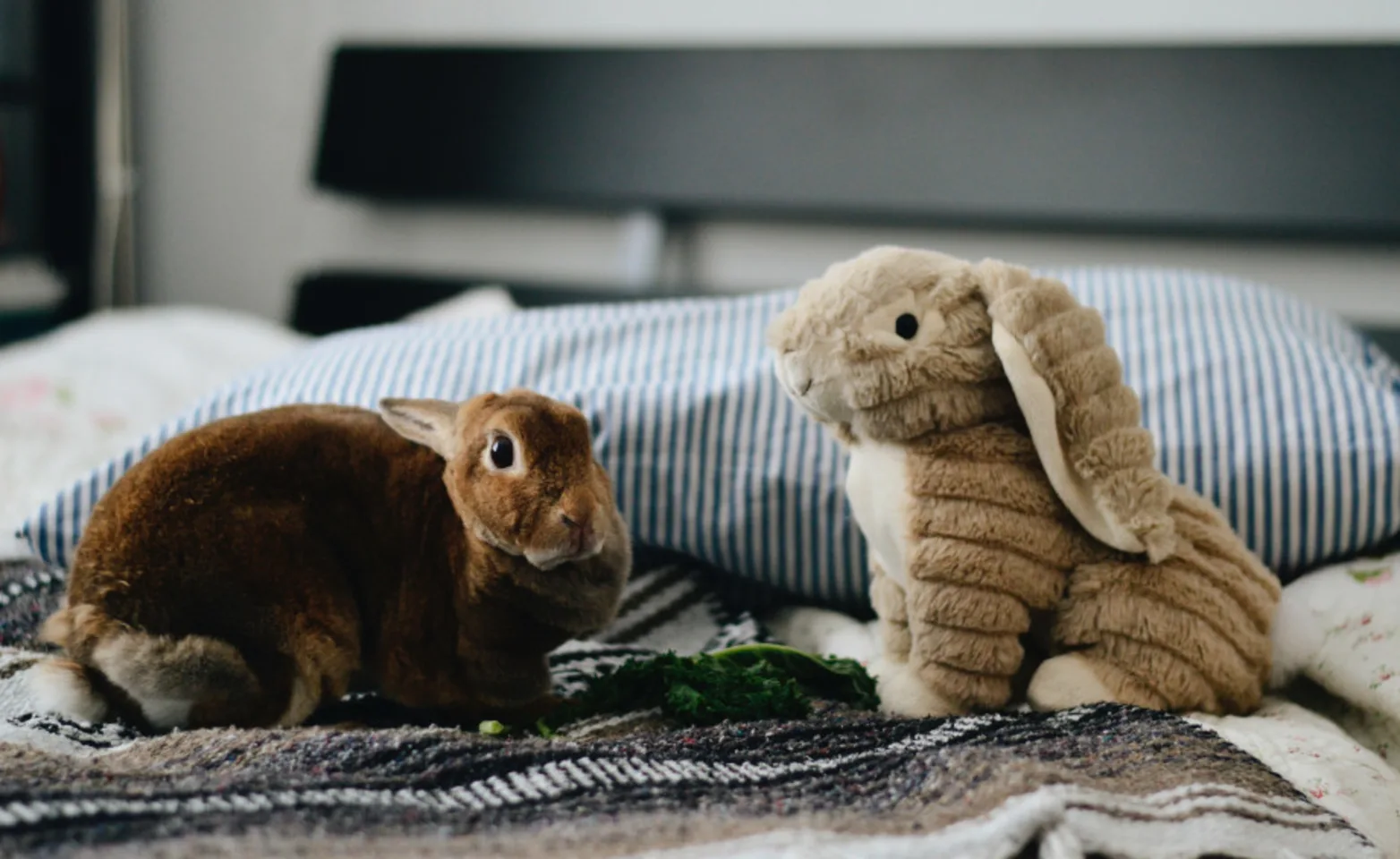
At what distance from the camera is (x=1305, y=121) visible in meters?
1.65

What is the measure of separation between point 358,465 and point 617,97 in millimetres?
1321

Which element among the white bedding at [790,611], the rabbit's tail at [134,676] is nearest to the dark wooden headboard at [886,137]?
the white bedding at [790,611]

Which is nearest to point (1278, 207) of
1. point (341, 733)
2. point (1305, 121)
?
point (1305, 121)

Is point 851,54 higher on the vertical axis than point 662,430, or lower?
higher

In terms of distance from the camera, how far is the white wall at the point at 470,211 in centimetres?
176

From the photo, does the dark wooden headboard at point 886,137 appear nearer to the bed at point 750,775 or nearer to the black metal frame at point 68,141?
the black metal frame at point 68,141

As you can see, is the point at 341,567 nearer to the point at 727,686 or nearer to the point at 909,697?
the point at 727,686

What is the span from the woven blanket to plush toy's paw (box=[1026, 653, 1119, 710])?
0.08 feet

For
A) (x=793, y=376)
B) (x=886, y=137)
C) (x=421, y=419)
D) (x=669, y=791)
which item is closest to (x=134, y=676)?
(x=421, y=419)

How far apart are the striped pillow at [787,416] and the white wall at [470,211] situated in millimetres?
688

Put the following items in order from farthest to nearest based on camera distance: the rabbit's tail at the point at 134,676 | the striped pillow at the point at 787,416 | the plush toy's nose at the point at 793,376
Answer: the striped pillow at the point at 787,416, the plush toy's nose at the point at 793,376, the rabbit's tail at the point at 134,676

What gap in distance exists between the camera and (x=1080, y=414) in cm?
81

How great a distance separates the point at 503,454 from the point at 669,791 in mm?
248

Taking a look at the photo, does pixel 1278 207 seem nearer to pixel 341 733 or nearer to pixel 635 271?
pixel 635 271
